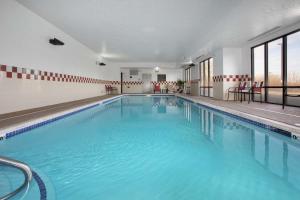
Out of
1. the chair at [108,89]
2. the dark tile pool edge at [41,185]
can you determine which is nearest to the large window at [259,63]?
the dark tile pool edge at [41,185]

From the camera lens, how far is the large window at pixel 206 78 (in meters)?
10.2

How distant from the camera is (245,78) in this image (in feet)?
26.0

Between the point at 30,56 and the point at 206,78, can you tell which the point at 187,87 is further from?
the point at 30,56

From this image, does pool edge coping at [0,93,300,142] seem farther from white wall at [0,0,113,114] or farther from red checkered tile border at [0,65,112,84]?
red checkered tile border at [0,65,112,84]

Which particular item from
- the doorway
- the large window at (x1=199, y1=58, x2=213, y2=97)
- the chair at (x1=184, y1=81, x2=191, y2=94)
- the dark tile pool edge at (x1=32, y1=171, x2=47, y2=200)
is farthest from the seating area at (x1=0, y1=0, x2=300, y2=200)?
the doorway

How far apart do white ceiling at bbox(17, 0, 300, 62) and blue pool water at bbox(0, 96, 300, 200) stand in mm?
2591

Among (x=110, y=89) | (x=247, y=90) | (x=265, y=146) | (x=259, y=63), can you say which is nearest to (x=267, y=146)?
(x=265, y=146)

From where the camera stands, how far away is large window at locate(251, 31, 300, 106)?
17.5 feet

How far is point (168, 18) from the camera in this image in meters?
5.06

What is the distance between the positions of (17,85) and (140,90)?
1269 cm

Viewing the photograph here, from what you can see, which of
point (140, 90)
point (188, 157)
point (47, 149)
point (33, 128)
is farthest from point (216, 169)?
point (140, 90)

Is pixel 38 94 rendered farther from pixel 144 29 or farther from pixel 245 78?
pixel 245 78

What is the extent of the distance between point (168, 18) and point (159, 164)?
4114mm

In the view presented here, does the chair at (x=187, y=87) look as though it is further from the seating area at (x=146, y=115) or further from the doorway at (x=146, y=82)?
the seating area at (x=146, y=115)
